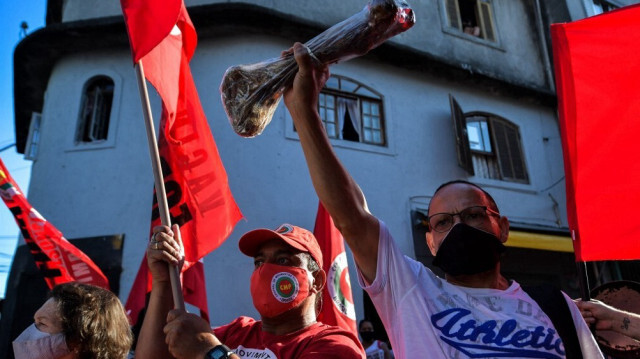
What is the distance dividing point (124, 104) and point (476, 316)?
790 cm

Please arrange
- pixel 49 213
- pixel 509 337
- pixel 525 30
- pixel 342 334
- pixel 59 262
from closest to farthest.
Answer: pixel 509 337, pixel 342 334, pixel 59 262, pixel 49 213, pixel 525 30

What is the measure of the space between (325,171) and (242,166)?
630 cm

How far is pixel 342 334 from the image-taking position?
2273 mm

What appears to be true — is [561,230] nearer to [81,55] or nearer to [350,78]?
[350,78]

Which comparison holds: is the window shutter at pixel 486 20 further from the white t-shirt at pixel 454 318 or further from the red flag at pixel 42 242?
the white t-shirt at pixel 454 318

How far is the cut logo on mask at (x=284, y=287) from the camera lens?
2336mm

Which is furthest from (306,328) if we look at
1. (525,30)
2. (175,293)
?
(525,30)

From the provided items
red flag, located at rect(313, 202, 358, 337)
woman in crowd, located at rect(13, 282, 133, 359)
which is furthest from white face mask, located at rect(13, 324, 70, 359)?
red flag, located at rect(313, 202, 358, 337)

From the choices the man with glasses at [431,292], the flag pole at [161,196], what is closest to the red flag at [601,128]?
the man with glasses at [431,292]

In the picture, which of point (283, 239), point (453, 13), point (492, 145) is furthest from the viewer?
point (453, 13)

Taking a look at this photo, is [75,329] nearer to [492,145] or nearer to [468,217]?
[468,217]

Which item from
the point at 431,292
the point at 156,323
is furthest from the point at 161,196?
the point at 431,292

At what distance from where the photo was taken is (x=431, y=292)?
1.78m

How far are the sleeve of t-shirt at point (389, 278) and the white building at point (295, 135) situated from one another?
562 cm
